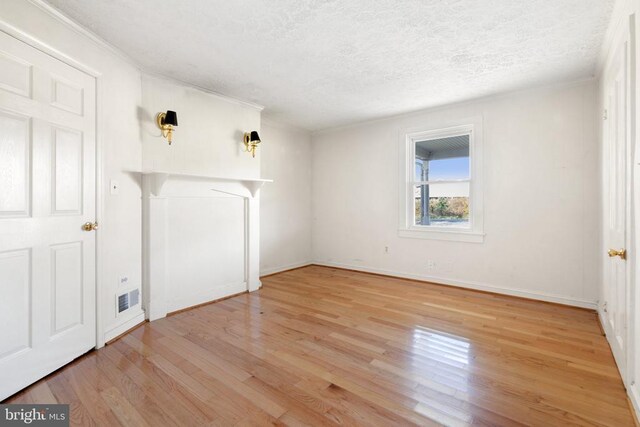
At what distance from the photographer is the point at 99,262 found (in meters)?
2.45

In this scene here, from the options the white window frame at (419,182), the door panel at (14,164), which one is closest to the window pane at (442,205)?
the white window frame at (419,182)

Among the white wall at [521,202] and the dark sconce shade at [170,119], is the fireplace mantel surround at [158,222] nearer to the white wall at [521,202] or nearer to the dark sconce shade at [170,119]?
the dark sconce shade at [170,119]

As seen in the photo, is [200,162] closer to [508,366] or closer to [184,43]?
[184,43]

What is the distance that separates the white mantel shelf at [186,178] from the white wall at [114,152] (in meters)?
0.14

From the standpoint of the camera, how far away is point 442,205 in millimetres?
4488

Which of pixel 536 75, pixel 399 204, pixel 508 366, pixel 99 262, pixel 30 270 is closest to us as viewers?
pixel 30 270

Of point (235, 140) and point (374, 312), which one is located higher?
point (235, 140)

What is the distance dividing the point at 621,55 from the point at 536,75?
1308mm

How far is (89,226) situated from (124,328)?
1030 millimetres

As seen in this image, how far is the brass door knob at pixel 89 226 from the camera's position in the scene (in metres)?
2.33

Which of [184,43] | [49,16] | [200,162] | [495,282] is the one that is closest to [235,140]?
Answer: [200,162]

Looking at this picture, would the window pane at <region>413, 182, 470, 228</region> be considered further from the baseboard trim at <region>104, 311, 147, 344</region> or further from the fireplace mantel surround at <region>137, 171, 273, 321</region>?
the baseboard trim at <region>104, 311, 147, 344</region>

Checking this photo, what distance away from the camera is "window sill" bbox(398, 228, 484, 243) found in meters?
4.08

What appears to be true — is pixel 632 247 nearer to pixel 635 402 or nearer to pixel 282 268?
pixel 635 402
